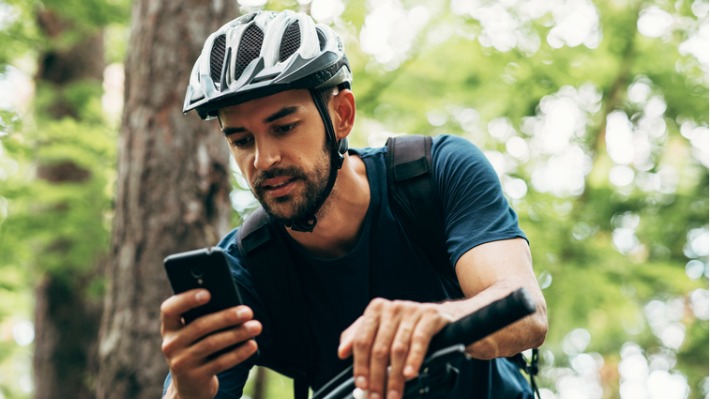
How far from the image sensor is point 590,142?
376 inches

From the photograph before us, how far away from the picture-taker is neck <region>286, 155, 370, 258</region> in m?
3.60

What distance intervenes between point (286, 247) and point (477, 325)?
1.81 metres

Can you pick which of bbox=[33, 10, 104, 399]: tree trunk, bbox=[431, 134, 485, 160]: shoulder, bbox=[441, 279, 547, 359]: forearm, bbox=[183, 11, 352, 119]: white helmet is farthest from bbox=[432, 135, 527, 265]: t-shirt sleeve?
bbox=[33, 10, 104, 399]: tree trunk

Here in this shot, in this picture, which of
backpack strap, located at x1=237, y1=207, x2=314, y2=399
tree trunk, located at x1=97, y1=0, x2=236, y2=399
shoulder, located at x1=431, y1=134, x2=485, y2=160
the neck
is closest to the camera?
shoulder, located at x1=431, y1=134, x2=485, y2=160

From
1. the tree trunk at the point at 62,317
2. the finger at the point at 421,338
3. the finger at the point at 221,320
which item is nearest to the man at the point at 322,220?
the finger at the point at 221,320

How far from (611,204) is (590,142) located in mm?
796

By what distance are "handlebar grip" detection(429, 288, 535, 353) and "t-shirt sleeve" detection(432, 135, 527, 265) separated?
111cm

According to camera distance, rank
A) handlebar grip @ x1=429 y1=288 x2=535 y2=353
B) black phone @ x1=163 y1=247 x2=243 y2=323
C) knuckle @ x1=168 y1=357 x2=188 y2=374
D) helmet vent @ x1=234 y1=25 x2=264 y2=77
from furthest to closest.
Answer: helmet vent @ x1=234 y1=25 x2=264 y2=77, knuckle @ x1=168 y1=357 x2=188 y2=374, black phone @ x1=163 y1=247 x2=243 y2=323, handlebar grip @ x1=429 y1=288 x2=535 y2=353

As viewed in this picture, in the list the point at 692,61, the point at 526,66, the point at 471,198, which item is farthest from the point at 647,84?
the point at 471,198

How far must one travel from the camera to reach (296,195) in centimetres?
327

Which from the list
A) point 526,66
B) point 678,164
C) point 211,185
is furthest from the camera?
point 678,164

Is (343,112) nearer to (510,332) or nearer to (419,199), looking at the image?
(419,199)

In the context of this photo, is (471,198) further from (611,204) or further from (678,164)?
(678,164)

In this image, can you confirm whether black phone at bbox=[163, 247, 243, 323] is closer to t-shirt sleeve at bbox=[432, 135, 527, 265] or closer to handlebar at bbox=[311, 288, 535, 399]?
handlebar at bbox=[311, 288, 535, 399]
